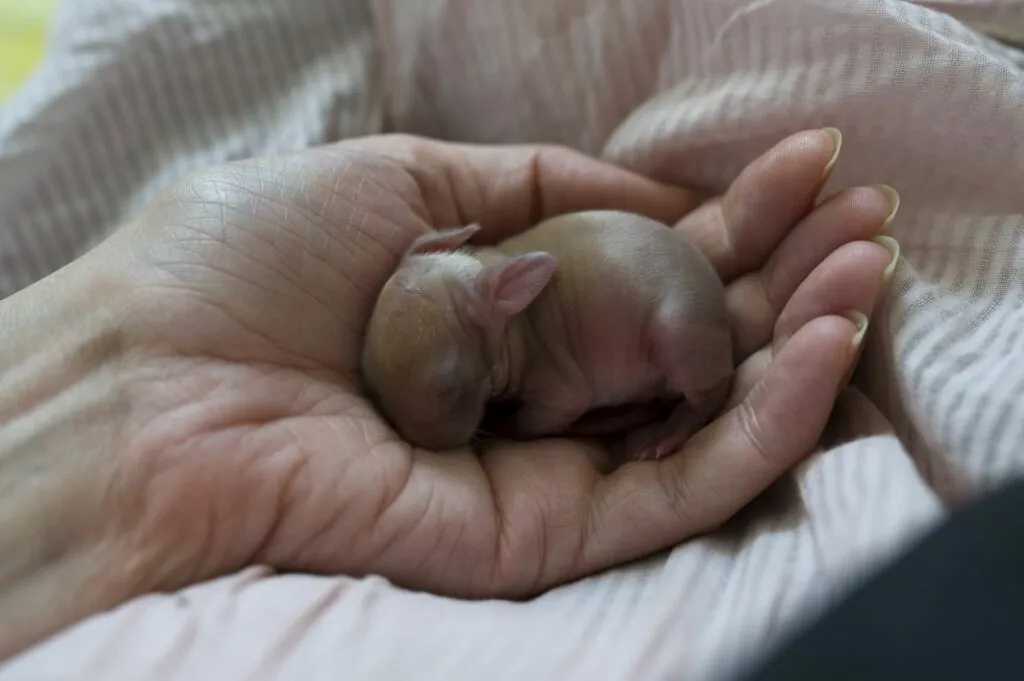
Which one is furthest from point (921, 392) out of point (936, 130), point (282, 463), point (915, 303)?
point (282, 463)

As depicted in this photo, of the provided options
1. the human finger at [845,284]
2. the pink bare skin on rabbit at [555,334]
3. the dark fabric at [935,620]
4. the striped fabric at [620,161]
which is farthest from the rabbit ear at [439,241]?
the dark fabric at [935,620]

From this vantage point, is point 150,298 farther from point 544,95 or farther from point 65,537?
point 544,95

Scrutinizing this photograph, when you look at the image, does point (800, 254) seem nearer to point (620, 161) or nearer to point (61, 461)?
point (620, 161)

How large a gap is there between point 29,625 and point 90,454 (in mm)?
154

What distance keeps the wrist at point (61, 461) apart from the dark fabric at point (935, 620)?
568 mm

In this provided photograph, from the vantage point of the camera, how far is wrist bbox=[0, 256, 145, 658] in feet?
2.49

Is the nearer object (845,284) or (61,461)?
(61,461)

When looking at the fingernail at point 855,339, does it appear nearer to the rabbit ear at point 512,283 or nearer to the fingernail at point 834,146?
the fingernail at point 834,146

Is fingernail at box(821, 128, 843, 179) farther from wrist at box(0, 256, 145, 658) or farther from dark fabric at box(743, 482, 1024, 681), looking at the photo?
wrist at box(0, 256, 145, 658)

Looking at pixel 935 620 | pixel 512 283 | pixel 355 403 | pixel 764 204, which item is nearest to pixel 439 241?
pixel 512 283

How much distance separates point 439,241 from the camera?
1138mm

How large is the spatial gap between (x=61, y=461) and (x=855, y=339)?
77cm

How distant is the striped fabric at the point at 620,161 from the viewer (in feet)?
2.36

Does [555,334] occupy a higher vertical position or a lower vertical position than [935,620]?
lower
